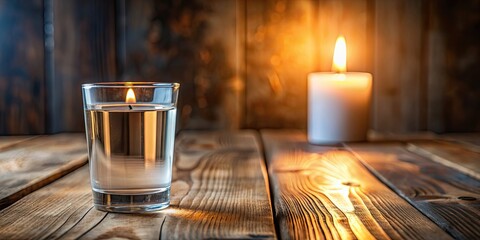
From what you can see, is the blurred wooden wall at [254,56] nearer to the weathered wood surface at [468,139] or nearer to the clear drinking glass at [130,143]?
the weathered wood surface at [468,139]

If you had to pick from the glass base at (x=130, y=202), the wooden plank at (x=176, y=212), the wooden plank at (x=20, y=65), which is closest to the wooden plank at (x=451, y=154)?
the wooden plank at (x=176, y=212)

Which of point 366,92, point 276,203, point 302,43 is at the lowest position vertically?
point 276,203

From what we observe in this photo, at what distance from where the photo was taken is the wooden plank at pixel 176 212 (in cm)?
60

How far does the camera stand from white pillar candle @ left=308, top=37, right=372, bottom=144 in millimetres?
1354

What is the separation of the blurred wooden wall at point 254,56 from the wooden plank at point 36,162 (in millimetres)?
242

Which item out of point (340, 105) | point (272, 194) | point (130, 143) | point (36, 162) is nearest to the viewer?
point (130, 143)

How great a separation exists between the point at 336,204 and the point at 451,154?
20.0 inches

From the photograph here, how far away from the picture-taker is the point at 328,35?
1.70 metres

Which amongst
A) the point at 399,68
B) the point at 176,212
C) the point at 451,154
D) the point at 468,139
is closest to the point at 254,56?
the point at 399,68

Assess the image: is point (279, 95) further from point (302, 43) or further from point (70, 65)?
point (70, 65)

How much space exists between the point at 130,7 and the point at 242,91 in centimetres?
34

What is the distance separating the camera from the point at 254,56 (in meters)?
1.70

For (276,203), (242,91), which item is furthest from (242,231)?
(242,91)

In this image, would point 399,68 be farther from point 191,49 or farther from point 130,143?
point 130,143
